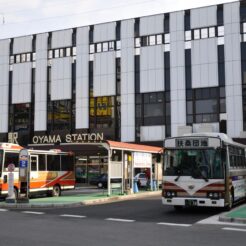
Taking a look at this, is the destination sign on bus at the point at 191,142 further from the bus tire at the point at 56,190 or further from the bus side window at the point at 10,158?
the bus tire at the point at 56,190

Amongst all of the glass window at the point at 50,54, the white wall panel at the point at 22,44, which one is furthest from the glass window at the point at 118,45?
the white wall panel at the point at 22,44

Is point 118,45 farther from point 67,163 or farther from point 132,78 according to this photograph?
point 67,163

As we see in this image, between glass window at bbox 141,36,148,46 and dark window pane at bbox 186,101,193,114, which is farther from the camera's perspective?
glass window at bbox 141,36,148,46

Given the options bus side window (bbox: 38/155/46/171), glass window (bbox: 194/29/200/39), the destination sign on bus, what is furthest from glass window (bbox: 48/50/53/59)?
the destination sign on bus

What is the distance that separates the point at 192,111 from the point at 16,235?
34.0 m

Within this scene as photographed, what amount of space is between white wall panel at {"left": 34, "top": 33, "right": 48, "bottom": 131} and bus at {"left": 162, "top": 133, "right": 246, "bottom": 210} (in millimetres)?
33702

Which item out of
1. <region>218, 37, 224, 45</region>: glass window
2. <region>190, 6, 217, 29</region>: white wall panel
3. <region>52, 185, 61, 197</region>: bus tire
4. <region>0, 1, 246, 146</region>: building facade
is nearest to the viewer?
<region>52, 185, 61, 197</region>: bus tire

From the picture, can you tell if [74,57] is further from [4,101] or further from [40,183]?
[40,183]

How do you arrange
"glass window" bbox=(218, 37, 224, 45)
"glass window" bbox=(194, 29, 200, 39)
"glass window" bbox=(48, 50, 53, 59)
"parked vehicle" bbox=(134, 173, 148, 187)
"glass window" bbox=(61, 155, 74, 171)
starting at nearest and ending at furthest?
"glass window" bbox=(61, 155, 74, 171), "parked vehicle" bbox=(134, 173, 148, 187), "glass window" bbox=(218, 37, 224, 45), "glass window" bbox=(194, 29, 200, 39), "glass window" bbox=(48, 50, 53, 59)

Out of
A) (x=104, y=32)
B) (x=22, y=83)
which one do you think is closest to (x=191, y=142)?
(x=104, y=32)

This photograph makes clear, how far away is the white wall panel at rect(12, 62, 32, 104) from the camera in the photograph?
51800 mm

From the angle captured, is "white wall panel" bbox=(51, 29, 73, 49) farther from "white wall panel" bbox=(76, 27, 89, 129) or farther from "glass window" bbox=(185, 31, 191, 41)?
"glass window" bbox=(185, 31, 191, 41)

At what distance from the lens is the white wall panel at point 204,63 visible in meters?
43.7

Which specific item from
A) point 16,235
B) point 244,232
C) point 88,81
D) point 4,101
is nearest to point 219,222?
point 244,232
